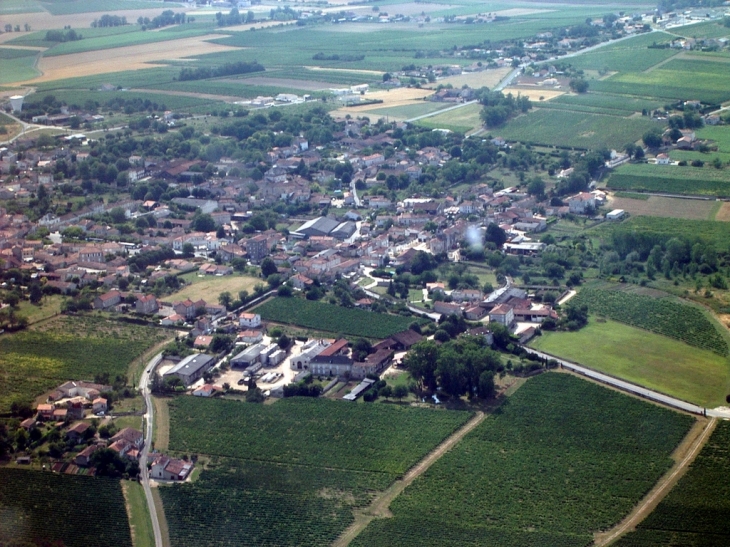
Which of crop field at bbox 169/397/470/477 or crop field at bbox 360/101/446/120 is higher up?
A: crop field at bbox 360/101/446/120

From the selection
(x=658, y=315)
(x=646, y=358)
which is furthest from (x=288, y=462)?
(x=658, y=315)

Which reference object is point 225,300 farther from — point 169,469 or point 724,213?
point 724,213

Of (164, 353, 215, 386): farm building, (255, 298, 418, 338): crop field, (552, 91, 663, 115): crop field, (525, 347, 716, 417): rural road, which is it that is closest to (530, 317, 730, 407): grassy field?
(525, 347, 716, 417): rural road

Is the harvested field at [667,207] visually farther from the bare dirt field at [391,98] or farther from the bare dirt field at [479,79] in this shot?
the bare dirt field at [479,79]

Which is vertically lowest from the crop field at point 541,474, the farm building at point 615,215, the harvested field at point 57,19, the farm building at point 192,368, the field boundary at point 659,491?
the farm building at point 615,215

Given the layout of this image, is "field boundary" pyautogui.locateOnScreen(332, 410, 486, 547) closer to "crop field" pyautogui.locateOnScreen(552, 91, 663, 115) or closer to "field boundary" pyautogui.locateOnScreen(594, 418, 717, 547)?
"field boundary" pyautogui.locateOnScreen(594, 418, 717, 547)

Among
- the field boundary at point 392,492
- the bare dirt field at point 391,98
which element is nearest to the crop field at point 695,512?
the field boundary at point 392,492
